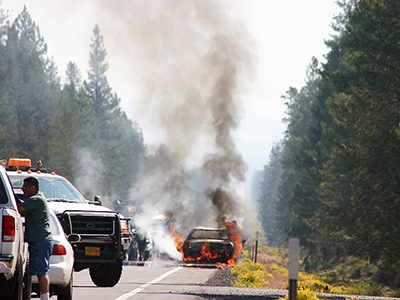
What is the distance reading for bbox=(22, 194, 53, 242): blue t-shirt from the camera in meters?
9.22

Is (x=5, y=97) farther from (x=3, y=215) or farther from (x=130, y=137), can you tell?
(x=130, y=137)

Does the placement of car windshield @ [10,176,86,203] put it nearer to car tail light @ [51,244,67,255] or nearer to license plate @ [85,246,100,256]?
license plate @ [85,246,100,256]

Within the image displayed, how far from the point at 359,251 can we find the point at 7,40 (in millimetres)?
38542

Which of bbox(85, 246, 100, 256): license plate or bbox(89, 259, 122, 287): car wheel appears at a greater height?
bbox(85, 246, 100, 256): license plate

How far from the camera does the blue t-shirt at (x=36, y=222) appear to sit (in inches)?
363

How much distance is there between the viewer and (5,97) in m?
53.1

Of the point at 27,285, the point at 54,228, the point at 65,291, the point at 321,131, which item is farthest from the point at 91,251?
the point at 321,131

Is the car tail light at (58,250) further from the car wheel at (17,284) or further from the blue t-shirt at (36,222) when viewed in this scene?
the car wheel at (17,284)

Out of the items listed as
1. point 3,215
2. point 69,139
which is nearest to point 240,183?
point 69,139

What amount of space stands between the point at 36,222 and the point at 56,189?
190 inches

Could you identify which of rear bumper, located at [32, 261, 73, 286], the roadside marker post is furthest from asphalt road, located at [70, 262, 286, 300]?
the roadside marker post

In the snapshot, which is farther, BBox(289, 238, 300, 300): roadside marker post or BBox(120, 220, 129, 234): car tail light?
BBox(120, 220, 129, 234): car tail light

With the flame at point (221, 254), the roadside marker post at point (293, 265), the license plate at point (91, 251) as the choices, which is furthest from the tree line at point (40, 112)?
the roadside marker post at point (293, 265)

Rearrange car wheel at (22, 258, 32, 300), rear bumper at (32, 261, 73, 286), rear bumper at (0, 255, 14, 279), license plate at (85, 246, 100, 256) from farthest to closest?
license plate at (85, 246, 100, 256) → rear bumper at (32, 261, 73, 286) → car wheel at (22, 258, 32, 300) → rear bumper at (0, 255, 14, 279)
